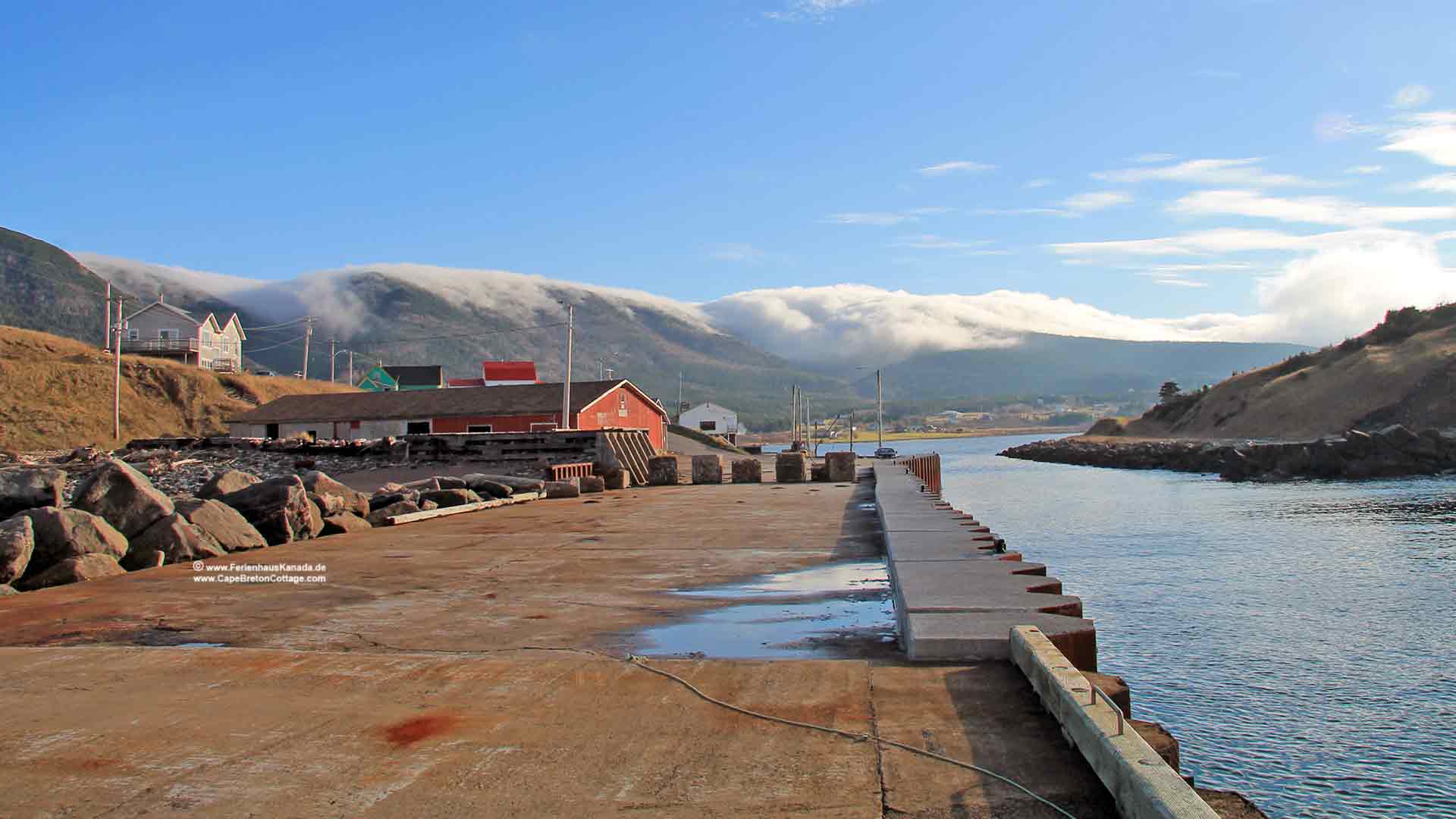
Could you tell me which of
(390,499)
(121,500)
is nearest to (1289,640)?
(121,500)

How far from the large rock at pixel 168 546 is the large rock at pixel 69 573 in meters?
0.84

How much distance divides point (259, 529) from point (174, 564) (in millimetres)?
2553

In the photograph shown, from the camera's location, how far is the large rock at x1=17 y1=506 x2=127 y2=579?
11.2m

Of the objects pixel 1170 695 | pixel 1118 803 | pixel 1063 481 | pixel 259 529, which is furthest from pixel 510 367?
pixel 1118 803

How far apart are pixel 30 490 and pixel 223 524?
132 inches

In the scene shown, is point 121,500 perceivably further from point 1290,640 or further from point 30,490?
point 1290,640

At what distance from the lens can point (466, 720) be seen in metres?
5.21

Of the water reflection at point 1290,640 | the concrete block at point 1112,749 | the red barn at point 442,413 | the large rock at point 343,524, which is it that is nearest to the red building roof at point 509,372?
the red barn at point 442,413

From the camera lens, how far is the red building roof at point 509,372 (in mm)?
84812

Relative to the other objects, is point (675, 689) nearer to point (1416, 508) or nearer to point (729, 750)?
point (729, 750)

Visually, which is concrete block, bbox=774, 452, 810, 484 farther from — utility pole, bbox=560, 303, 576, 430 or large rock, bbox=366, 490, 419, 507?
utility pole, bbox=560, 303, 576, 430

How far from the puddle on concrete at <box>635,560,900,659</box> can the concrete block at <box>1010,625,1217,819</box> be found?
193 centimetres

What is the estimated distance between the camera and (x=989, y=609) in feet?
22.9

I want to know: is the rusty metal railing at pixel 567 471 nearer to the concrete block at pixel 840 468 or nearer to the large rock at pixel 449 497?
the large rock at pixel 449 497
